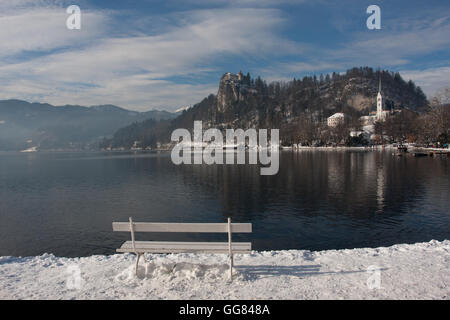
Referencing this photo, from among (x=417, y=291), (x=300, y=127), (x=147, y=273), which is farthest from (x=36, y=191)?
(x=300, y=127)

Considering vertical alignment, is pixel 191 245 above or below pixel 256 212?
above

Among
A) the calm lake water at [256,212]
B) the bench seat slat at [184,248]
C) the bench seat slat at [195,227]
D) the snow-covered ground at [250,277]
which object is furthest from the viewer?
the calm lake water at [256,212]

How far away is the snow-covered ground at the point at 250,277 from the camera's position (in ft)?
25.5

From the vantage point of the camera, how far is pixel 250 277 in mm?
8750

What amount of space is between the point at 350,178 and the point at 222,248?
1467 inches

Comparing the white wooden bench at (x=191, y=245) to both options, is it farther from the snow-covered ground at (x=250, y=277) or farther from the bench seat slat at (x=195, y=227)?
the snow-covered ground at (x=250, y=277)

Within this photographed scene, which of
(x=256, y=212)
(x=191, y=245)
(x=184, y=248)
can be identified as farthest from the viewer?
(x=256, y=212)

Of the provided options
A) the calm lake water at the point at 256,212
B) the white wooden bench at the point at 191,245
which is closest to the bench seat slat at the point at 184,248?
the white wooden bench at the point at 191,245

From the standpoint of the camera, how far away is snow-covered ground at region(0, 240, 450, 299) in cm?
779

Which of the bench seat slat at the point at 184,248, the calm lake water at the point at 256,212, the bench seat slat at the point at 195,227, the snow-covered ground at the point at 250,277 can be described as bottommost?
the calm lake water at the point at 256,212

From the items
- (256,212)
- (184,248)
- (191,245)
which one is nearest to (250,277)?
(191,245)

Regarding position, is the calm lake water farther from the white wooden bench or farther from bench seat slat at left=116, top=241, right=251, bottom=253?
the white wooden bench

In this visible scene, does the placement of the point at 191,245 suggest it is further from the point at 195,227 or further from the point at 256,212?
the point at 256,212
